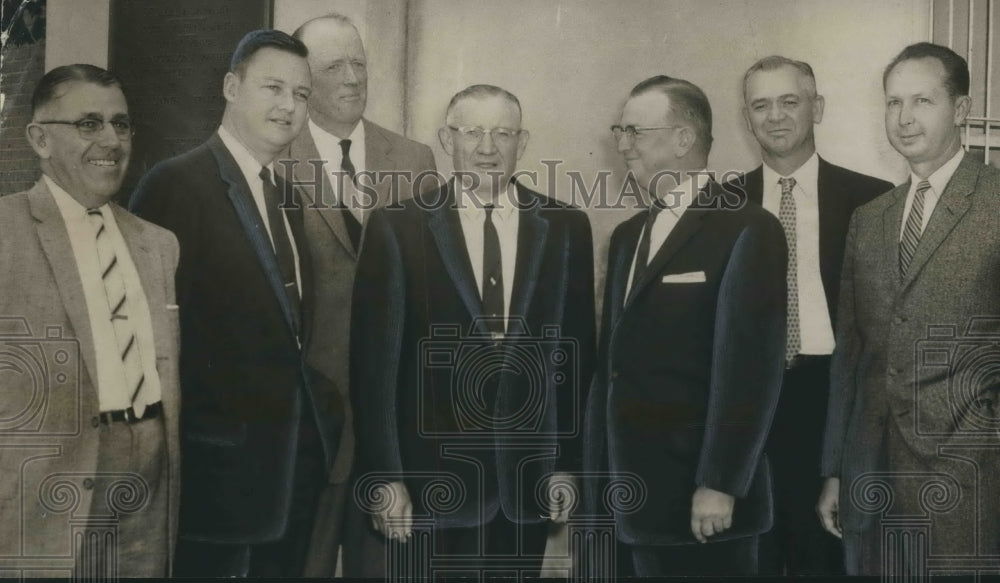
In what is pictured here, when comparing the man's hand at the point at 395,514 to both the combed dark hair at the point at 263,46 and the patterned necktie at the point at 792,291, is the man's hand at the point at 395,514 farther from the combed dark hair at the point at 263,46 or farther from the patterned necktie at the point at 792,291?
the combed dark hair at the point at 263,46

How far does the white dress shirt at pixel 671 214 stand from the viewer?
4660mm

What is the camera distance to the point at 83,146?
4613 millimetres

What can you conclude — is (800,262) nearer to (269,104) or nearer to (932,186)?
(932,186)

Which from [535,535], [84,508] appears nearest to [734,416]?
[535,535]

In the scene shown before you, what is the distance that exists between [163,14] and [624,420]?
2.50 meters

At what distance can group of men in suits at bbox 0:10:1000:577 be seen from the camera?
15.0 feet

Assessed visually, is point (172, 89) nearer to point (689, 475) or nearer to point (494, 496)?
point (494, 496)

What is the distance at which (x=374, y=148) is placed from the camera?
4664mm

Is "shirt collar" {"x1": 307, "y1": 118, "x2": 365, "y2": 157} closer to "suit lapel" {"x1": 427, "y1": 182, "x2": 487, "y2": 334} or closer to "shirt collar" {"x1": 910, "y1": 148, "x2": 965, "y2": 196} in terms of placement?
"suit lapel" {"x1": 427, "y1": 182, "x2": 487, "y2": 334}

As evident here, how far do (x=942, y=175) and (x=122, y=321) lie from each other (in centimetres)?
333

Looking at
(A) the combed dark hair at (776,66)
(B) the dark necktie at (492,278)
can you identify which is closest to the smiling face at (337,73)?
(B) the dark necktie at (492,278)

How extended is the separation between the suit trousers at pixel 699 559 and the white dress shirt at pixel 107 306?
2065 millimetres

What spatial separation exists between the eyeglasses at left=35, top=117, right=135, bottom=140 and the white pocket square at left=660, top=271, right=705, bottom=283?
2.21 metres

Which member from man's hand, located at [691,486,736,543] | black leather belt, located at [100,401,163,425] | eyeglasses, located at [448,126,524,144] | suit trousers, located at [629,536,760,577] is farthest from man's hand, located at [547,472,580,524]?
black leather belt, located at [100,401,163,425]
